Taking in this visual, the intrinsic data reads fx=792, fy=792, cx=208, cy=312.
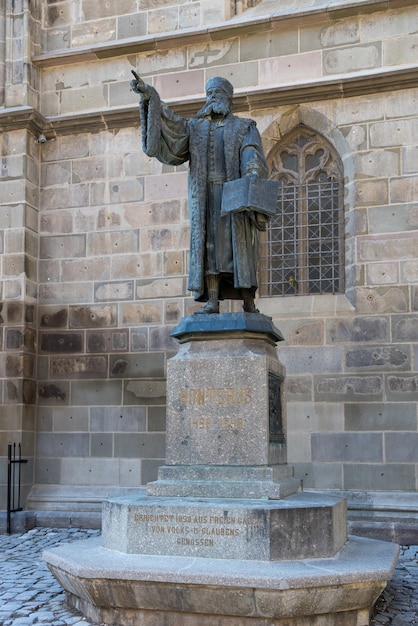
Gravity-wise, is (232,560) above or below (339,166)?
below

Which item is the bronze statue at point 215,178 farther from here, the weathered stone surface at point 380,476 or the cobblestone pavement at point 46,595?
the weathered stone surface at point 380,476

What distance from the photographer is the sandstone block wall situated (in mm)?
9266

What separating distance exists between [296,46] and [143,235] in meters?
3.10

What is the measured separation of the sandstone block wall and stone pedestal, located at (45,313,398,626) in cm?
311

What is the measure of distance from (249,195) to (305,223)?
426cm

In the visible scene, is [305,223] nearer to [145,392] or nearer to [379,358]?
[379,358]

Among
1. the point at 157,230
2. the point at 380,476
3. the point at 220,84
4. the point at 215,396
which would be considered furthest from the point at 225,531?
the point at 157,230

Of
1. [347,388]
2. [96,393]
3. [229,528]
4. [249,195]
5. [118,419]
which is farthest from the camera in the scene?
[96,393]

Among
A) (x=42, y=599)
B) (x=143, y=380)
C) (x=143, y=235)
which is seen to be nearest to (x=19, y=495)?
(x=143, y=380)

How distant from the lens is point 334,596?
15.8 feet

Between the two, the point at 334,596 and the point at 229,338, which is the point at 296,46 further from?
the point at 334,596

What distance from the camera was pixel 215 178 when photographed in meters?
6.34

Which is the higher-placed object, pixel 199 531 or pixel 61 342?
pixel 61 342

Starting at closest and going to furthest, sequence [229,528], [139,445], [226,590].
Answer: [226,590]
[229,528]
[139,445]
